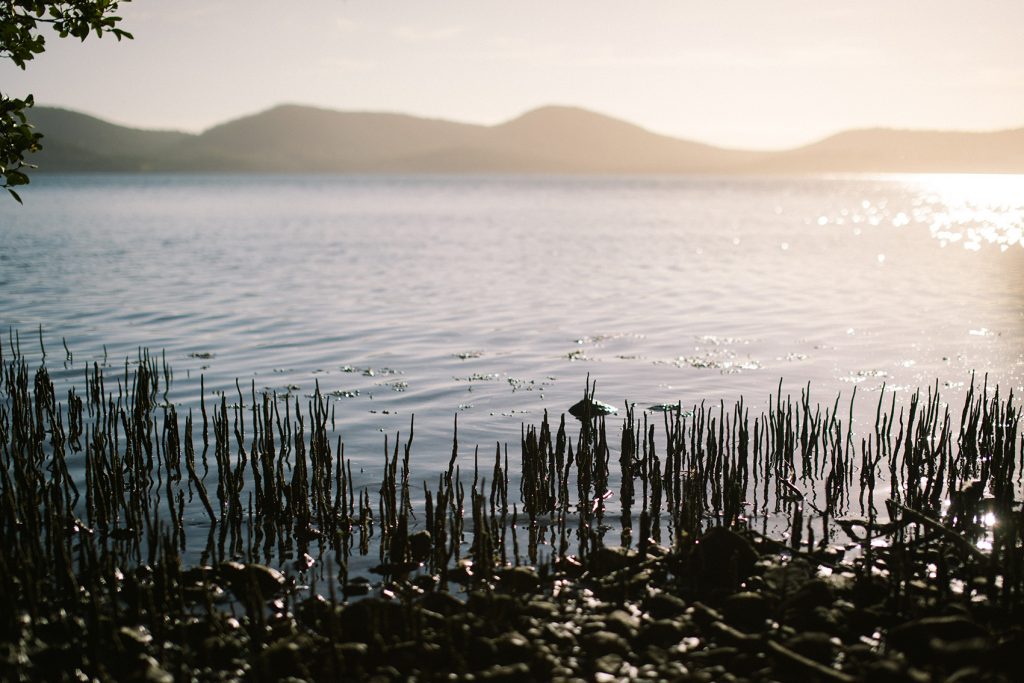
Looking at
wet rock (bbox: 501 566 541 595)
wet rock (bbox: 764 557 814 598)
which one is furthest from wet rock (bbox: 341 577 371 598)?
wet rock (bbox: 764 557 814 598)

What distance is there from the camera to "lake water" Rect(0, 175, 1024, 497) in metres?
18.6

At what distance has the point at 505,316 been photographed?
29172 millimetres

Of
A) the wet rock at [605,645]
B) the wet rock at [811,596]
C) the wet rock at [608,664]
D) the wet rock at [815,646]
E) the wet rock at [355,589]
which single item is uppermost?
the wet rock at [811,596]

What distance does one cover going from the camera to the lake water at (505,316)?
18609 mm

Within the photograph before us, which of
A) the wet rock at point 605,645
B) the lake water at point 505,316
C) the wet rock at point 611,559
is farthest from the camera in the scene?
the lake water at point 505,316

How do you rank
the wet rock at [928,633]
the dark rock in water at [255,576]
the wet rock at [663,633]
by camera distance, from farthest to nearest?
1. the dark rock in water at [255,576]
2. the wet rock at [663,633]
3. the wet rock at [928,633]

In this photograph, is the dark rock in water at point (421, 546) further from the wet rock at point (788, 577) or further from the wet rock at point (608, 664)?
the wet rock at point (788, 577)

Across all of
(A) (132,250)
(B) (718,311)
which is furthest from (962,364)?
(A) (132,250)

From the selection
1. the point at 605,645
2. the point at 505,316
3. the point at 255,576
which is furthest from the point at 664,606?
the point at 505,316

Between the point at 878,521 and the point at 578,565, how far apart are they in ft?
13.7

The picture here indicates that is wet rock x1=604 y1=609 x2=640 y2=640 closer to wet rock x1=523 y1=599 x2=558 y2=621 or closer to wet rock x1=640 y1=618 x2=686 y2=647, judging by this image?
wet rock x1=640 y1=618 x2=686 y2=647

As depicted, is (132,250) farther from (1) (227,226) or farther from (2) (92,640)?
(2) (92,640)

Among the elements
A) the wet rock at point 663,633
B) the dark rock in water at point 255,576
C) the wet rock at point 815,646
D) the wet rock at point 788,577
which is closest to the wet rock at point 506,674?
the wet rock at point 663,633

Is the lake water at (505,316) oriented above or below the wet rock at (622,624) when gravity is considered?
above
